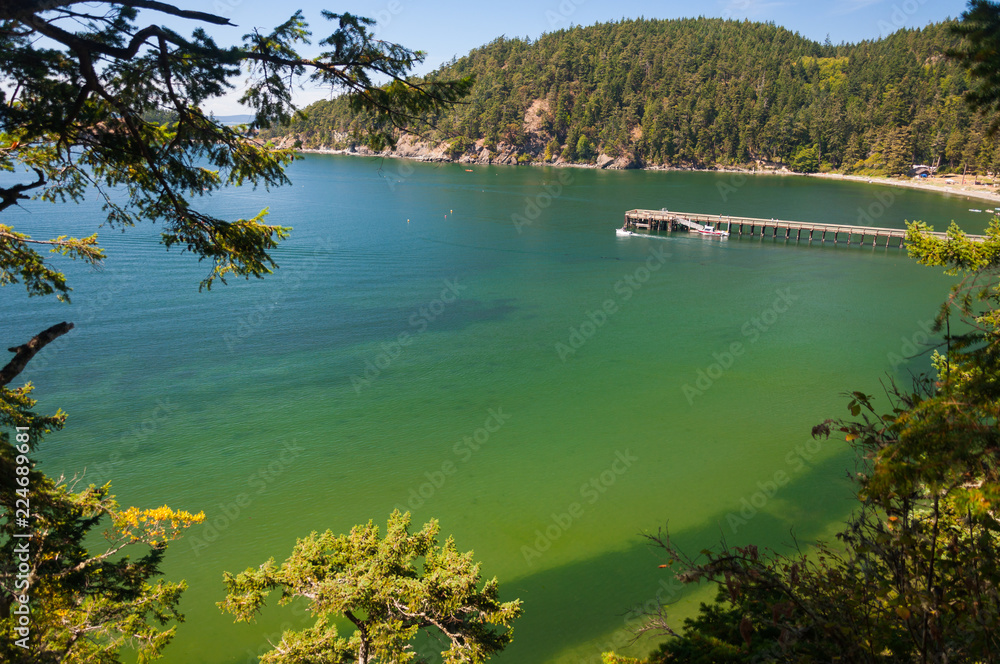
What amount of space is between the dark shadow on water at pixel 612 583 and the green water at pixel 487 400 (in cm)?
6

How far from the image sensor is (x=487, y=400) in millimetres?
19719

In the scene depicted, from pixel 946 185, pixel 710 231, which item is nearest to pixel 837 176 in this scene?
pixel 946 185

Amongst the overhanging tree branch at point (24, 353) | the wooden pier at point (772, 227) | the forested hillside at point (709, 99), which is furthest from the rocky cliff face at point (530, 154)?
the overhanging tree branch at point (24, 353)

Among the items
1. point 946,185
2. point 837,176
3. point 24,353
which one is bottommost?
point 24,353

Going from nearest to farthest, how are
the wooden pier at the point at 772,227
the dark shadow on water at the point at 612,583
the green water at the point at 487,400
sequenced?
the dark shadow on water at the point at 612,583, the green water at the point at 487,400, the wooden pier at the point at 772,227

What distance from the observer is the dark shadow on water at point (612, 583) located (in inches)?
420

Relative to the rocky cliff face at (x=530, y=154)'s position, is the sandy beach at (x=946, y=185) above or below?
below

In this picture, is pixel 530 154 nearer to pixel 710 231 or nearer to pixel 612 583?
pixel 710 231

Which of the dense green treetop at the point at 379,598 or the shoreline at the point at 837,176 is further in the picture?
the shoreline at the point at 837,176

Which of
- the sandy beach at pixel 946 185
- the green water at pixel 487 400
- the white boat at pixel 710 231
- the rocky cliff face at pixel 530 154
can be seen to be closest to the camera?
the green water at pixel 487 400

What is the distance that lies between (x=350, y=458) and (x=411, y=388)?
4.52 m

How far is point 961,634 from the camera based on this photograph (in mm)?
4613

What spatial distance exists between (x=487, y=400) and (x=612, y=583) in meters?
8.61

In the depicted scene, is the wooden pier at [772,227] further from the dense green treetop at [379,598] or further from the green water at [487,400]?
the dense green treetop at [379,598]
